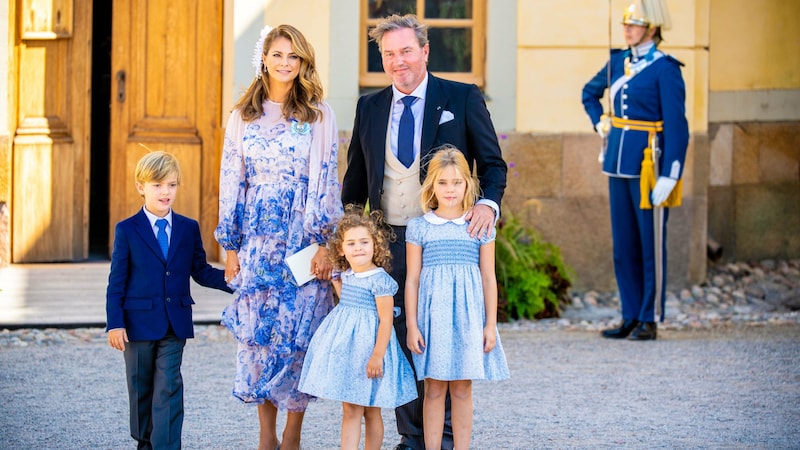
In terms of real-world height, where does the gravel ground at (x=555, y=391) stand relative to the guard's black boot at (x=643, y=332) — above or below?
below

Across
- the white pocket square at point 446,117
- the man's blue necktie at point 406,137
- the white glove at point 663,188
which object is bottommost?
the white glove at point 663,188

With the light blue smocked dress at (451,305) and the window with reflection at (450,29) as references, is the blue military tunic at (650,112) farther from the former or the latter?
the light blue smocked dress at (451,305)

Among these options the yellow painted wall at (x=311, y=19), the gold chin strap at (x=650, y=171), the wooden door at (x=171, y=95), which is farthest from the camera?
the wooden door at (x=171, y=95)

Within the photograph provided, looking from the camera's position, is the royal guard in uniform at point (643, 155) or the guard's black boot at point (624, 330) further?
the guard's black boot at point (624, 330)

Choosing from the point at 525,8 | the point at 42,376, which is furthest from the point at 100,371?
the point at 525,8

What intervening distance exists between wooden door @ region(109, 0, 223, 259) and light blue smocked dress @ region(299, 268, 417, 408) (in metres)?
4.91

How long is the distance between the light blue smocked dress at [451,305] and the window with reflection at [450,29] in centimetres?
488

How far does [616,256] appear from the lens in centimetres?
771

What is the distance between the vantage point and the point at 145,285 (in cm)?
454

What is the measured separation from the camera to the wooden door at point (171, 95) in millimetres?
9258

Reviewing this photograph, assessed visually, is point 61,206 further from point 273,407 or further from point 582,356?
point 273,407

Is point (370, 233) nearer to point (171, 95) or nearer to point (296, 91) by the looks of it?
point (296, 91)

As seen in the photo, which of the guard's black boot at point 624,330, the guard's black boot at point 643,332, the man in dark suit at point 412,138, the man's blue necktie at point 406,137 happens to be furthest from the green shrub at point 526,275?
the man's blue necktie at point 406,137

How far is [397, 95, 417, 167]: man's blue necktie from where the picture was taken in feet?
15.8
